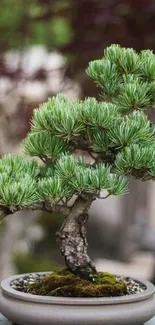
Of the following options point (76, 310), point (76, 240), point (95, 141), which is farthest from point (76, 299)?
point (95, 141)

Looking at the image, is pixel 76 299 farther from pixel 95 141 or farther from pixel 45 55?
pixel 45 55

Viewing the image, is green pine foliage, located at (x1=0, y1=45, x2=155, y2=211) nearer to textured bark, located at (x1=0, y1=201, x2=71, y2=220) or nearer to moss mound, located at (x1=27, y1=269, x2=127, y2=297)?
textured bark, located at (x1=0, y1=201, x2=71, y2=220)

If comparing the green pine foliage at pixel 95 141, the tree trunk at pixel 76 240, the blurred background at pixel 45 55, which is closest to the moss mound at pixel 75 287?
the tree trunk at pixel 76 240

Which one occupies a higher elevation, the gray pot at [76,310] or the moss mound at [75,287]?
the moss mound at [75,287]

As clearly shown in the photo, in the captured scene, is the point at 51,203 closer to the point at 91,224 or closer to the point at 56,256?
the point at 56,256

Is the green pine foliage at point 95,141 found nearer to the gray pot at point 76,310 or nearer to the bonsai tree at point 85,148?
the bonsai tree at point 85,148

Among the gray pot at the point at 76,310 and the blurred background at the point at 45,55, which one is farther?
the blurred background at the point at 45,55

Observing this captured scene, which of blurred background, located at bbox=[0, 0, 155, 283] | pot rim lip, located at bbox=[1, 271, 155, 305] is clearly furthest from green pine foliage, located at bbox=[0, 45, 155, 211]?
blurred background, located at bbox=[0, 0, 155, 283]

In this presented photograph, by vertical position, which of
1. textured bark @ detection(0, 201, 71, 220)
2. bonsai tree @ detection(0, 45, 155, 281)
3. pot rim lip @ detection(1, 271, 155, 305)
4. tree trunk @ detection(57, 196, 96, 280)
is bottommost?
pot rim lip @ detection(1, 271, 155, 305)
